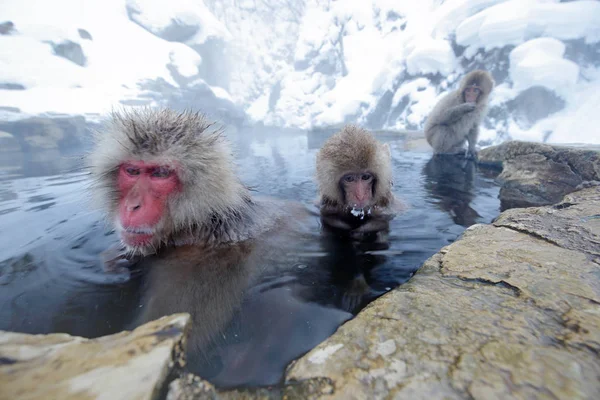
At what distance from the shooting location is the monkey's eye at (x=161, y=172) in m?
1.62

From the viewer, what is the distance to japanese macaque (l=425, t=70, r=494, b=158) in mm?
5570

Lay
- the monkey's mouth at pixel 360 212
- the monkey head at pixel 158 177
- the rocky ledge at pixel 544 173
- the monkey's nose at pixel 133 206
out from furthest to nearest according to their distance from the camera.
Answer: the rocky ledge at pixel 544 173, the monkey's mouth at pixel 360 212, the monkey head at pixel 158 177, the monkey's nose at pixel 133 206

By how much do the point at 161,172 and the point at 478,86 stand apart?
6.31 metres

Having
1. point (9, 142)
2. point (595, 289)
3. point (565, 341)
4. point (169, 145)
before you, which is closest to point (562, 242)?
point (595, 289)

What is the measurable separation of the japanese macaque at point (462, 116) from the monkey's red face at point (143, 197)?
18.5ft

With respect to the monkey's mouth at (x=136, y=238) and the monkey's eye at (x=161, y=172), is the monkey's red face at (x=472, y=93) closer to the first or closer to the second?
the monkey's eye at (x=161, y=172)

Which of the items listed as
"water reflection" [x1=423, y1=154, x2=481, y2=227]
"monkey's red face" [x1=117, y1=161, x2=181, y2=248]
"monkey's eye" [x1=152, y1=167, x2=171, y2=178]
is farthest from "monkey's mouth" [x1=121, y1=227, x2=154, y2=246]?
"water reflection" [x1=423, y1=154, x2=481, y2=227]

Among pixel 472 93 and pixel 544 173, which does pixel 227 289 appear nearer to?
pixel 544 173

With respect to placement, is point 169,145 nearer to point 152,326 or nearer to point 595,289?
point 152,326

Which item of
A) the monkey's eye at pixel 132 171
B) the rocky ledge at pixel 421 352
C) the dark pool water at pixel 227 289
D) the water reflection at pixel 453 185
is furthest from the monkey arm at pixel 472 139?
the monkey's eye at pixel 132 171

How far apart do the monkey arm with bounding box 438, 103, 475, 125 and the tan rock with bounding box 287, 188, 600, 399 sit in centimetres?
490

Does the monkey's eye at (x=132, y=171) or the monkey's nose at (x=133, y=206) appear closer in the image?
the monkey's nose at (x=133, y=206)

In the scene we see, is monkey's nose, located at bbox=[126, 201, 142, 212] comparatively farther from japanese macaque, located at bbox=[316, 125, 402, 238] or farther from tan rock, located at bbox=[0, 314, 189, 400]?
japanese macaque, located at bbox=[316, 125, 402, 238]

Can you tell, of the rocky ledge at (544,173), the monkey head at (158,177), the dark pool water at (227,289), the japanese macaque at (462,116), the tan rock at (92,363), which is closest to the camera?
the tan rock at (92,363)
